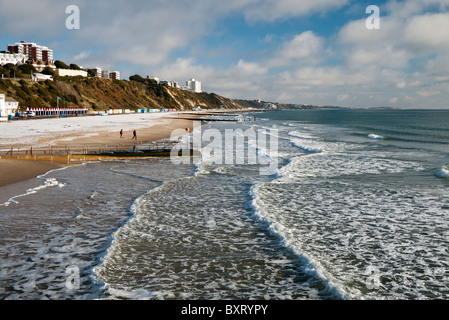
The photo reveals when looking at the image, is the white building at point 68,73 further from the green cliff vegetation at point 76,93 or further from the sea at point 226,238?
the sea at point 226,238

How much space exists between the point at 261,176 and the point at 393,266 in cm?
1283

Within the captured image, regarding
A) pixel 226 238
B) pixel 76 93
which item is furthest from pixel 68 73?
pixel 226 238

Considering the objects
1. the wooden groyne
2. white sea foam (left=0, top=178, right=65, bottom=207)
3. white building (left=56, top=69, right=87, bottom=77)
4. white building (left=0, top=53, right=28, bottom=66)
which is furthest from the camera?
white building (left=0, top=53, right=28, bottom=66)

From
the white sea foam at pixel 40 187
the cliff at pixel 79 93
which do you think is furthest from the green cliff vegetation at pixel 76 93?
the white sea foam at pixel 40 187

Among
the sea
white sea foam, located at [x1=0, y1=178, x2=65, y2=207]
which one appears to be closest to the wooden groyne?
the sea

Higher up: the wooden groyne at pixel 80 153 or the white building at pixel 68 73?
the white building at pixel 68 73

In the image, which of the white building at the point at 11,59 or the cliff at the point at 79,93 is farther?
the white building at the point at 11,59

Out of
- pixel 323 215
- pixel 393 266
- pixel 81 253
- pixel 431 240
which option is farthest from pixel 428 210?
pixel 81 253

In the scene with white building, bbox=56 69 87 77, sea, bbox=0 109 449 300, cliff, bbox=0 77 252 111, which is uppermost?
white building, bbox=56 69 87 77

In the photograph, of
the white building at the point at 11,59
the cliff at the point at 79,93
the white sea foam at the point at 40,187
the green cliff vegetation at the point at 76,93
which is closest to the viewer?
the white sea foam at the point at 40,187

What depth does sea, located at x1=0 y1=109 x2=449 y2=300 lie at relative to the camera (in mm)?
7742

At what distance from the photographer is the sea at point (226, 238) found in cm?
774

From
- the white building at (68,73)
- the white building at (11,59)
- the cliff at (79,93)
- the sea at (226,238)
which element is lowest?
the sea at (226,238)

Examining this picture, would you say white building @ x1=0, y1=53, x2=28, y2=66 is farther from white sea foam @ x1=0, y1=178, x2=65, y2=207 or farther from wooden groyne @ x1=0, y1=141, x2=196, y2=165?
white sea foam @ x1=0, y1=178, x2=65, y2=207
